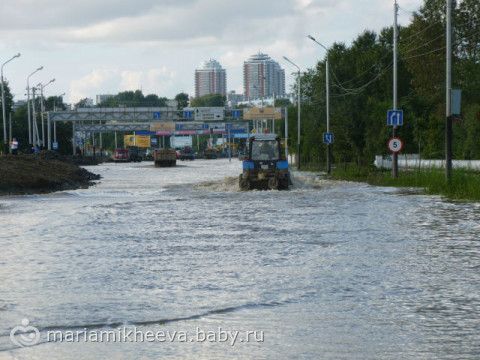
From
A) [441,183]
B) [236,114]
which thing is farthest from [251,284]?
[236,114]

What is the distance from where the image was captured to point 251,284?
13.0 metres

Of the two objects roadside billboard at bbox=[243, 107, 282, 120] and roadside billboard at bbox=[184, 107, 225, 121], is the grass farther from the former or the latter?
roadside billboard at bbox=[184, 107, 225, 121]

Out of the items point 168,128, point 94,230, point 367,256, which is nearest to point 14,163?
point 94,230

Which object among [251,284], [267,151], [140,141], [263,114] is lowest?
[140,141]

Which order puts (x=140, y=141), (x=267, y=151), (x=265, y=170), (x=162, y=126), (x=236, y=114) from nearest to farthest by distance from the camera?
1. (x=265, y=170)
2. (x=267, y=151)
3. (x=162, y=126)
4. (x=236, y=114)
5. (x=140, y=141)

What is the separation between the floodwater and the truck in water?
15536 mm

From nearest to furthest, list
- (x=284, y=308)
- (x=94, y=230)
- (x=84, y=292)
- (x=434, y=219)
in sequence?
(x=284, y=308), (x=84, y=292), (x=94, y=230), (x=434, y=219)

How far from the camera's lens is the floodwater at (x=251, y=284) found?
925 cm

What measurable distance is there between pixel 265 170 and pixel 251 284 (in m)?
29.1

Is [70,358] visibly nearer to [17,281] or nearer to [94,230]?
[17,281]

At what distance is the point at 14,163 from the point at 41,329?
43.6 meters

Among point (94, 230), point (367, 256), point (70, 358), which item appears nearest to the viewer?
point (70, 358)

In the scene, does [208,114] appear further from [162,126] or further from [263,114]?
[263,114]

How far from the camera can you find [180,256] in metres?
16.6
